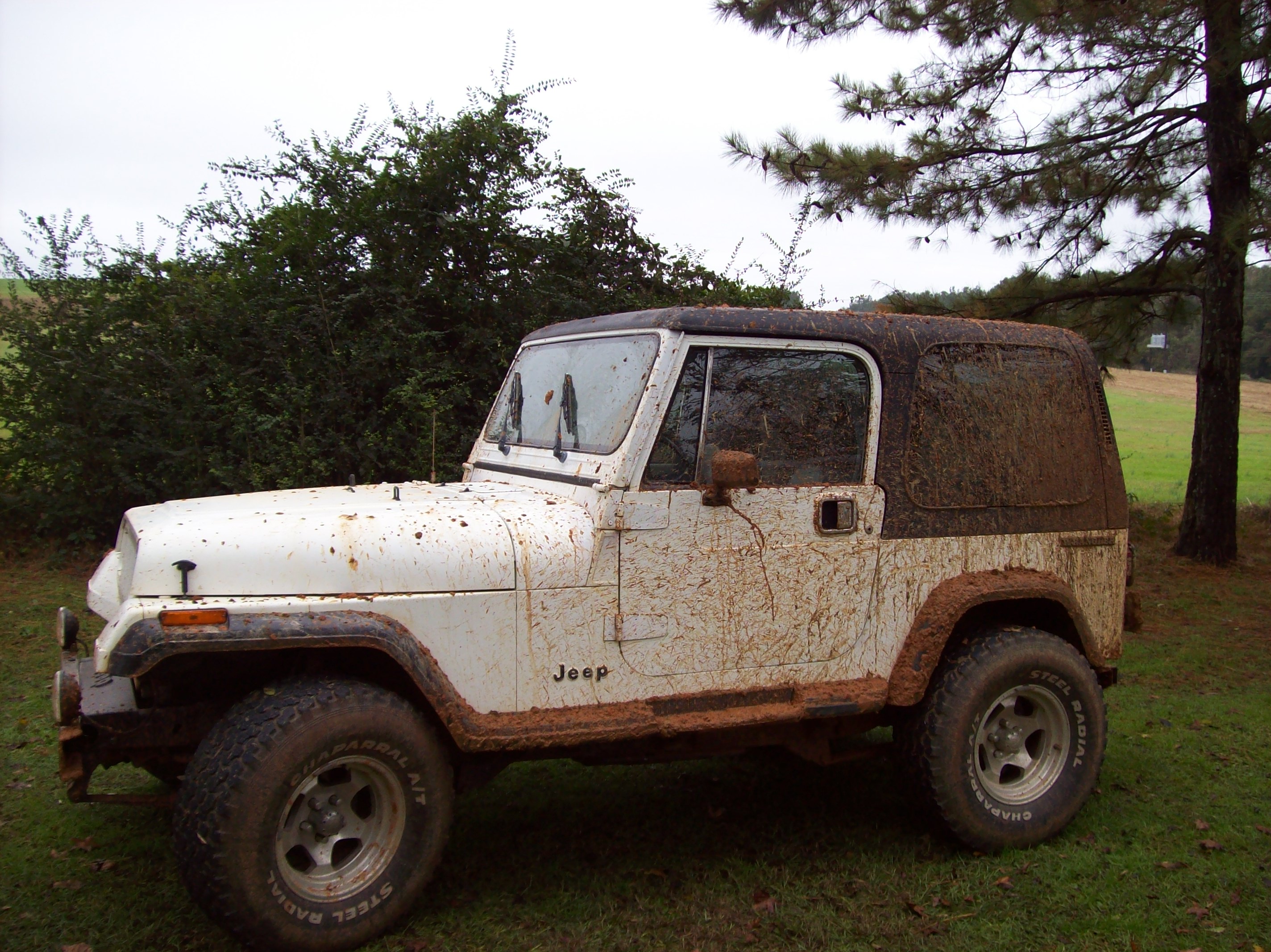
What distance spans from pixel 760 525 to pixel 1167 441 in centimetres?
2311

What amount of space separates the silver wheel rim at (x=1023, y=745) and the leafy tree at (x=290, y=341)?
18.2 feet

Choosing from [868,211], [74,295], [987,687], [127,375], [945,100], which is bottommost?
[987,687]

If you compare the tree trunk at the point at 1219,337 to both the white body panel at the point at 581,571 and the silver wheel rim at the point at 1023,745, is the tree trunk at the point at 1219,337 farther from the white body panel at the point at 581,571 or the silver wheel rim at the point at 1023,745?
the white body panel at the point at 581,571

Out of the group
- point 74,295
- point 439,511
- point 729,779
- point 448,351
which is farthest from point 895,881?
point 74,295

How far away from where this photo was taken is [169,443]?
341 inches

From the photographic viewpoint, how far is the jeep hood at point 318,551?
10.0ft

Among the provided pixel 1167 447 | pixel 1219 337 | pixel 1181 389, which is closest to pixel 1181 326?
pixel 1219 337

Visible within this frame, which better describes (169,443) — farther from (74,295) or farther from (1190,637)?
(1190,637)

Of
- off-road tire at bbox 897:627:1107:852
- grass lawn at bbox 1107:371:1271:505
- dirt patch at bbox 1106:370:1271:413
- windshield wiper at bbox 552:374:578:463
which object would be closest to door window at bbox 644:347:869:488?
windshield wiper at bbox 552:374:578:463

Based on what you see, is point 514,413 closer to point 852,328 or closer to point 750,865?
point 852,328

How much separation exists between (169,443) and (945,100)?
7.81 meters

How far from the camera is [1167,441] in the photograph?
76.2ft

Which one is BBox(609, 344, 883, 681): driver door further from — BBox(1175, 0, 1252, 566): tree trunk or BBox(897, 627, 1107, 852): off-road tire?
BBox(1175, 0, 1252, 566): tree trunk

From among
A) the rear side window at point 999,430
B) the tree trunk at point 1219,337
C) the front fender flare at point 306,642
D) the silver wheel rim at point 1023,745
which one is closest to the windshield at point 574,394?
the front fender flare at point 306,642
